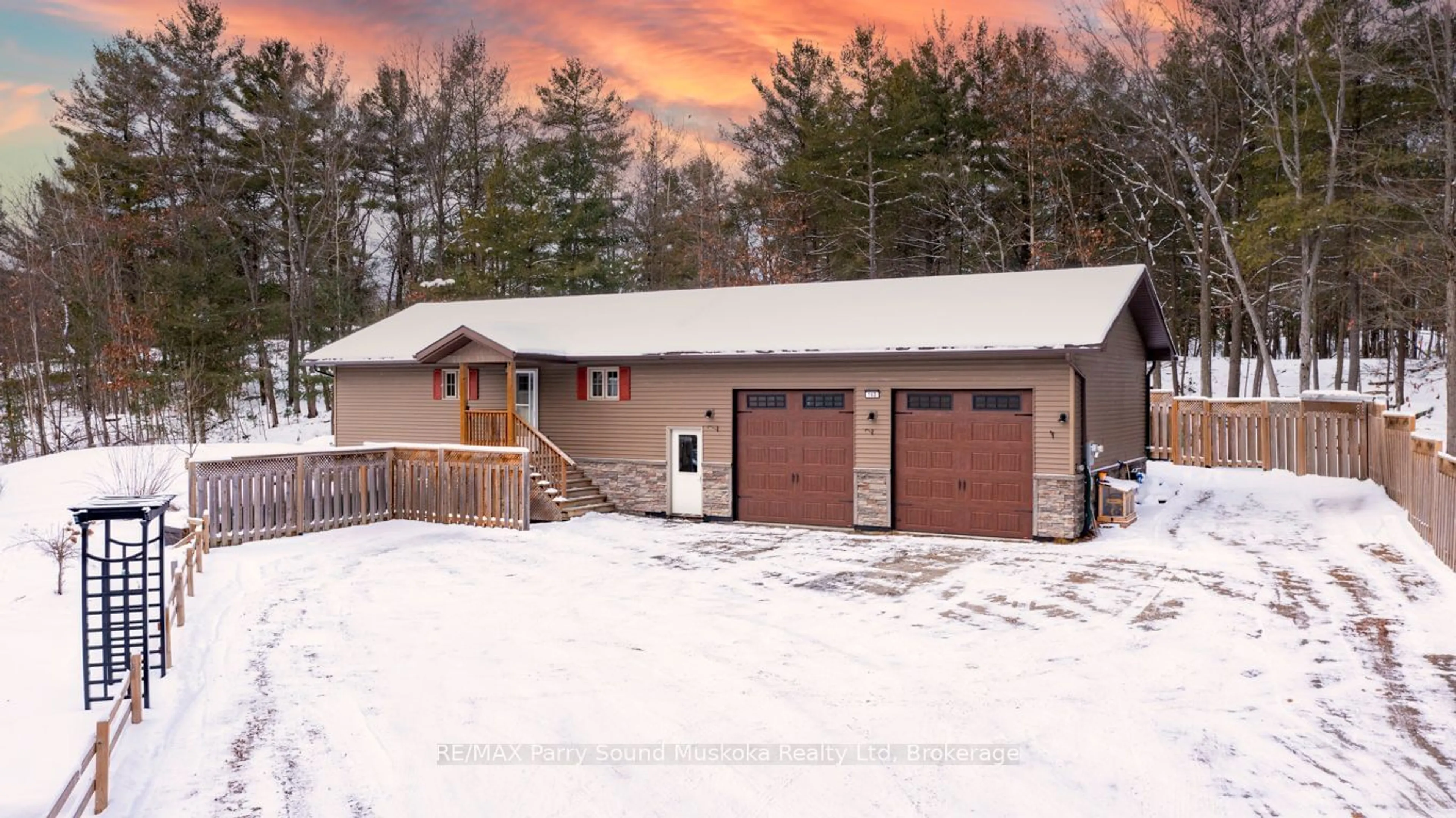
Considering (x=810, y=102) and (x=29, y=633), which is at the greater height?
(x=810, y=102)

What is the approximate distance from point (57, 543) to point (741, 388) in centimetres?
993

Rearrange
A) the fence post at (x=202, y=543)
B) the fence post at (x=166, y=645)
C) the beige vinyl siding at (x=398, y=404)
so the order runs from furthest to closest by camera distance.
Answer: the beige vinyl siding at (x=398, y=404) < the fence post at (x=202, y=543) < the fence post at (x=166, y=645)

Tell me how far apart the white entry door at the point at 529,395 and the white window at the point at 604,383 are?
1204 millimetres

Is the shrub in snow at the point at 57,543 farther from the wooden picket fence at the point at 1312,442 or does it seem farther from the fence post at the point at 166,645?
the wooden picket fence at the point at 1312,442

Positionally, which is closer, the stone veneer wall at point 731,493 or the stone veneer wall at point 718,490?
the stone veneer wall at point 731,493

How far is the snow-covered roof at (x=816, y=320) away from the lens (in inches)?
535

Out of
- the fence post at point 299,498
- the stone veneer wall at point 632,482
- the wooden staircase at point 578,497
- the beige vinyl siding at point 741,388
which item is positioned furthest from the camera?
the stone veneer wall at point 632,482

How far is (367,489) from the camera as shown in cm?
1410

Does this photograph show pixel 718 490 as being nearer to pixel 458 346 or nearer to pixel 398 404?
pixel 458 346

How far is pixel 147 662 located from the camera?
20.2 feet

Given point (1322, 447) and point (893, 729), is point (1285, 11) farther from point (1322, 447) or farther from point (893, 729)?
point (893, 729)

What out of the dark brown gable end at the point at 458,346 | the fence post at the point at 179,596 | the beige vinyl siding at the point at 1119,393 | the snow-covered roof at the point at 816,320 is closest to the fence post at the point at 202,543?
the fence post at the point at 179,596

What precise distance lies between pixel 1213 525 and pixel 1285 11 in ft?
51.5

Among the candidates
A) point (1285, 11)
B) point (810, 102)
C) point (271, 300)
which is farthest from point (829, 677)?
point (271, 300)
